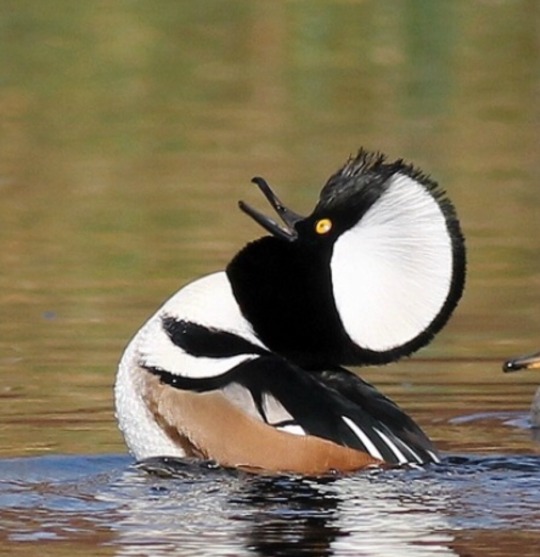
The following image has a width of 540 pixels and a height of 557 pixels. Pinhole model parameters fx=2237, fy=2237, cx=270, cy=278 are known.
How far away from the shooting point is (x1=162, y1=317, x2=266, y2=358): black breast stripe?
8383mm

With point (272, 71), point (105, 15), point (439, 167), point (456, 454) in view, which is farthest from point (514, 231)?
point (105, 15)

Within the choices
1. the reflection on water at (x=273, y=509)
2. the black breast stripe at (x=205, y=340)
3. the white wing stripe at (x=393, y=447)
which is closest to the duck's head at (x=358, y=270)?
the black breast stripe at (x=205, y=340)

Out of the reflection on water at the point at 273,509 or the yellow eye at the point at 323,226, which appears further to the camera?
the yellow eye at the point at 323,226

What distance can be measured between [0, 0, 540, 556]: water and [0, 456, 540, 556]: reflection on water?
1 centimetres

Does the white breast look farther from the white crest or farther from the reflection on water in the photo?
the white crest

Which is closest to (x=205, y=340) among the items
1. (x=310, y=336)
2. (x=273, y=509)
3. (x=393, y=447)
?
(x=310, y=336)

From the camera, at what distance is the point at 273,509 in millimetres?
7652

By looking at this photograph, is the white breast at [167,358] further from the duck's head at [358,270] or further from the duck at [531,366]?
the duck at [531,366]

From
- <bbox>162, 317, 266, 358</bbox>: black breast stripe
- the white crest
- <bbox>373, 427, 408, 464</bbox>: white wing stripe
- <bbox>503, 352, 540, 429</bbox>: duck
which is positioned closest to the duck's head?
the white crest

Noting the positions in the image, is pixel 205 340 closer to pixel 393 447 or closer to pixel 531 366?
pixel 393 447

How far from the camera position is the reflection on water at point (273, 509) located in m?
7.16

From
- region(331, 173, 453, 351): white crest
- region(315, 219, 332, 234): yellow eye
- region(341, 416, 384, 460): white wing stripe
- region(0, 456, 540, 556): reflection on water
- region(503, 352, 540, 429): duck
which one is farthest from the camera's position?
region(503, 352, 540, 429): duck

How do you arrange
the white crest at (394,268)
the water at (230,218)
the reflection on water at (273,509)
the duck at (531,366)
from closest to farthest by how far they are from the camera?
the reflection on water at (273,509) → the water at (230,218) → the white crest at (394,268) → the duck at (531,366)

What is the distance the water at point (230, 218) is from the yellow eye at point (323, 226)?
3.19ft
